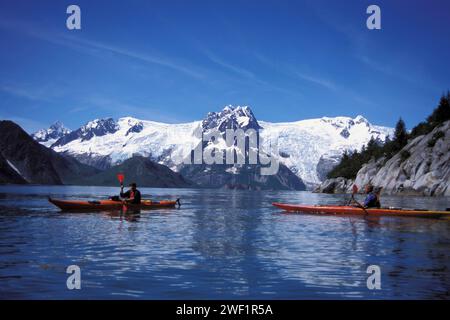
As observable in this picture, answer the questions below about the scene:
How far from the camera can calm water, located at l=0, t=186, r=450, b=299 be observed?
13.7m

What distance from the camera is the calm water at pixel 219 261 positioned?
13719mm

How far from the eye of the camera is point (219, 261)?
61.3ft

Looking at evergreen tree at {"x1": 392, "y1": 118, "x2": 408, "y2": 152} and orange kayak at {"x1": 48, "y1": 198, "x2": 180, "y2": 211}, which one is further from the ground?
evergreen tree at {"x1": 392, "y1": 118, "x2": 408, "y2": 152}

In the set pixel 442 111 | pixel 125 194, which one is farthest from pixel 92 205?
pixel 442 111

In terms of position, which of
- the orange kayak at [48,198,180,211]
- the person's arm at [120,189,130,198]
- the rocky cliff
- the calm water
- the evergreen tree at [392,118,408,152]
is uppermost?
the evergreen tree at [392,118,408,152]

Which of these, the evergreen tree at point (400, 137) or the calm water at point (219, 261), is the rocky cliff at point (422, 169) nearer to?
the evergreen tree at point (400, 137)

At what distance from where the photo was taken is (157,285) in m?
14.3

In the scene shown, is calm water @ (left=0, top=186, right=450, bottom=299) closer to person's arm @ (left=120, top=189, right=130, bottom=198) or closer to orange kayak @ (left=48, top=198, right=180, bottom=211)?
orange kayak @ (left=48, top=198, right=180, bottom=211)

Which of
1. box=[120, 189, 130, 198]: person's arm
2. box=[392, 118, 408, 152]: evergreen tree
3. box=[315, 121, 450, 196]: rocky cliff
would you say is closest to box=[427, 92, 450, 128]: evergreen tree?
box=[315, 121, 450, 196]: rocky cliff

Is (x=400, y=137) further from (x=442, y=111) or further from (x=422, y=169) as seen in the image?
(x=422, y=169)

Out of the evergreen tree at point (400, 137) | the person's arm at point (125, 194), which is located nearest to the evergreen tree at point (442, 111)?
the evergreen tree at point (400, 137)

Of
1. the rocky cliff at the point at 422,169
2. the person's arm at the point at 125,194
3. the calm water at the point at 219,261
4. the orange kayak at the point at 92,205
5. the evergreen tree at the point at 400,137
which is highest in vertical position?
the evergreen tree at the point at 400,137

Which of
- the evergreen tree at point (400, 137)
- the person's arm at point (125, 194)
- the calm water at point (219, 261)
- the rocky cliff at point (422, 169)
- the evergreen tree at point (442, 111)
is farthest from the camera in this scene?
the evergreen tree at point (400, 137)
